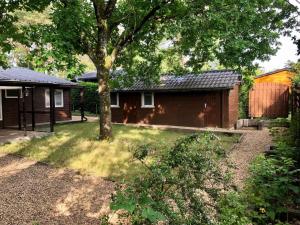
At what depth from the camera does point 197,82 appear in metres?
17.4

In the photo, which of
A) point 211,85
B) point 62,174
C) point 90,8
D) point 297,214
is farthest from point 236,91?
point 297,214

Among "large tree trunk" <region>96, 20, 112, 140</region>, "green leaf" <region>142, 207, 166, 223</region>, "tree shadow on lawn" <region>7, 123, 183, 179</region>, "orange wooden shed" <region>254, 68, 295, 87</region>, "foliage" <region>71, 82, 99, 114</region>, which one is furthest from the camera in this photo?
"foliage" <region>71, 82, 99, 114</region>

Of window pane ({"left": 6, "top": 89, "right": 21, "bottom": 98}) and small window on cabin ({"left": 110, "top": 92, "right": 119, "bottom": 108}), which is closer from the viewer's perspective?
window pane ({"left": 6, "top": 89, "right": 21, "bottom": 98})

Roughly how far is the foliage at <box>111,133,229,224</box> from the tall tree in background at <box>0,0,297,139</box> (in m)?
6.70

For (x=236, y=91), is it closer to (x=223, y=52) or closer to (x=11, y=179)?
(x=223, y=52)

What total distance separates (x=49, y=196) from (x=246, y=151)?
6820 mm

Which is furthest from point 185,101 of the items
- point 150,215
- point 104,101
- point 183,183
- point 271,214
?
point 150,215

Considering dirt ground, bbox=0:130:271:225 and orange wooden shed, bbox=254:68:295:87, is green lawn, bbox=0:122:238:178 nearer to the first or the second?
dirt ground, bbox=0:130:271:225

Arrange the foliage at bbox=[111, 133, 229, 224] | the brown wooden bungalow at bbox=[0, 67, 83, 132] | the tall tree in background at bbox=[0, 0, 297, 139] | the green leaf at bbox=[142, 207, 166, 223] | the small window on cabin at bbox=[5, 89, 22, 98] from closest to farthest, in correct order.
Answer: the green leaf at bbox=[142, 207, 166, 223] < the foliage at bbox=[111, 133, 229, 224] < the tall tree in background at bbox=[0, 0, 297, 139] < the brown wooden bungalow at bbox=[0, 67, 83, 132] < the small window on cabin at bbox=[5, 89, 22, 98]

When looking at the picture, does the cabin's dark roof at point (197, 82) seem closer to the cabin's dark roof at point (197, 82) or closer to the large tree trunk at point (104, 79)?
the cabin's dark roof at point (197, 82)

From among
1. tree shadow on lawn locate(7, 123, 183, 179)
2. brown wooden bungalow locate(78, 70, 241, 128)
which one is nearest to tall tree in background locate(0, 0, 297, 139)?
tree shadow on lawn locate(7, 123, 183, 179)

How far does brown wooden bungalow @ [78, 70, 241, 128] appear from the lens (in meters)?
16.8

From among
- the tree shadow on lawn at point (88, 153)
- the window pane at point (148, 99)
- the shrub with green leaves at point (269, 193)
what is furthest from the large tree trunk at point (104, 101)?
the shrub with green leaves at point (269, 193)

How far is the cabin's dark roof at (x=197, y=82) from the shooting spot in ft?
53.6
